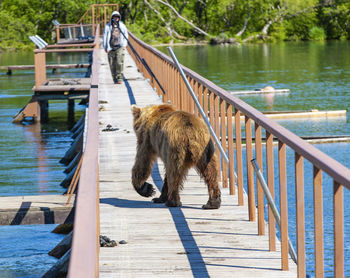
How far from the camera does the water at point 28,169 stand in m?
8.91

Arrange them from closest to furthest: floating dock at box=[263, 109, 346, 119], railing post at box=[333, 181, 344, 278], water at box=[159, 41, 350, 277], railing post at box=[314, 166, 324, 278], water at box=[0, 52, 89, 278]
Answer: railing post at box=[333, 181, 344, 278], railing post at box=[314, 166, 324, 278], water at box=[0, 52, 89, 278], water at box=[159, 41, 350, 277], floating dock at box=[263, 109, 346, 119]

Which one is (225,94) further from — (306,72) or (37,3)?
(37,3)

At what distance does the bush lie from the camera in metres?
78.3

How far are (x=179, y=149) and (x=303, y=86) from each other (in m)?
31.1

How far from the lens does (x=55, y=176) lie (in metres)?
16.7

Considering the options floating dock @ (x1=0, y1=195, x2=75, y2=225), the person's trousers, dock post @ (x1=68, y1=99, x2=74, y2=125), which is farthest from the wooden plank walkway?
dock post @ (x1=68, y1=99, x2=74, y2=125)

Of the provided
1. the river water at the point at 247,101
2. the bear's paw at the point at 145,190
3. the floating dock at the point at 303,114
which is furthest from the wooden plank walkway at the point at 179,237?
the floating dock at the point at 303,114

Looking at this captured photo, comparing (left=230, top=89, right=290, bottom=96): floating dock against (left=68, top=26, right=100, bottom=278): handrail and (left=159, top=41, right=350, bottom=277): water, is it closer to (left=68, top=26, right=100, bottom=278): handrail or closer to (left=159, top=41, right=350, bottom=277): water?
(left=159, top=41, right=350, bottom=277): water

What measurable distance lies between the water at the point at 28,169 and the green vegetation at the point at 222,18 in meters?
43.7

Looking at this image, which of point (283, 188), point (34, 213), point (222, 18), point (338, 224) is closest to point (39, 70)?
point (34, 213)

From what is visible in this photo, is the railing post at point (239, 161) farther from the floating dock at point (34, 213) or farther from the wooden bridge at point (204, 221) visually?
the floating dock at point (34, 213)

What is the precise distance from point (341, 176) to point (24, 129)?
21795 millimetres

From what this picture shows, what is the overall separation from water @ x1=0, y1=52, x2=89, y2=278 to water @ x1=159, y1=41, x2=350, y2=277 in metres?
3.85

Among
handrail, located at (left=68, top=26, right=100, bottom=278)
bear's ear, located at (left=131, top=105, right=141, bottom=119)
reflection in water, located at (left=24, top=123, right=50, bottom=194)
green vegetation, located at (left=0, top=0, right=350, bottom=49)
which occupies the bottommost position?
reflection in water, located at (left=24, top=123, right=50, bottom=194)
